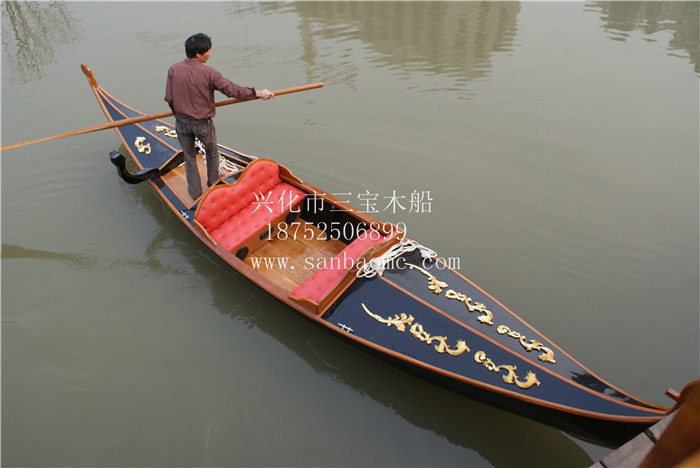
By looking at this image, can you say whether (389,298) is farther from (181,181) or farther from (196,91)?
(181,181)

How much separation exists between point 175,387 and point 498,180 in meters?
4.17

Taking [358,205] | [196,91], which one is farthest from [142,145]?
[358,205]

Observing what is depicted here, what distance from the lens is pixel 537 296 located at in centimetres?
380

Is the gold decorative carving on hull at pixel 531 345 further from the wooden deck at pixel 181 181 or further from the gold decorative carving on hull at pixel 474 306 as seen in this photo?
the wooden deck at pixel 181 181

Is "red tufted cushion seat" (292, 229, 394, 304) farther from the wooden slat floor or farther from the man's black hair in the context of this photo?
the man's black hair

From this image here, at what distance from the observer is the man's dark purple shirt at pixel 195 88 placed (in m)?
3.47

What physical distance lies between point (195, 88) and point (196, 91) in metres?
0.03

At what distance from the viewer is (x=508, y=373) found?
2.66 meters

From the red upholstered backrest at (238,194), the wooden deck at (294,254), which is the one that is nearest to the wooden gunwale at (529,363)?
the wooden deck at (294,254)

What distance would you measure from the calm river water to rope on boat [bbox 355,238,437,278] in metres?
0.70

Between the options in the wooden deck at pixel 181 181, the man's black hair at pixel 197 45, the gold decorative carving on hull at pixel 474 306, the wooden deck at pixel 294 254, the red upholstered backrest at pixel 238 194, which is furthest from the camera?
the wooden deck at pixel 181 181

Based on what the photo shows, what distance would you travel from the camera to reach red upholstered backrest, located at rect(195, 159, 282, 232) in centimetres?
369

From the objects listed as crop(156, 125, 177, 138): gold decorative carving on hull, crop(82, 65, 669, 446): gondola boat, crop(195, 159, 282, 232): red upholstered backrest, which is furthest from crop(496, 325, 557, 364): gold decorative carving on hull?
crop(156, 125, 177, 138): gold decorative carving on hull

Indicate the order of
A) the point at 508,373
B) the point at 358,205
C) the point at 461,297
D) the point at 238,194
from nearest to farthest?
the point at 508,373 < the point at 461,297 < the point at 238,194 < the point at 358,205
